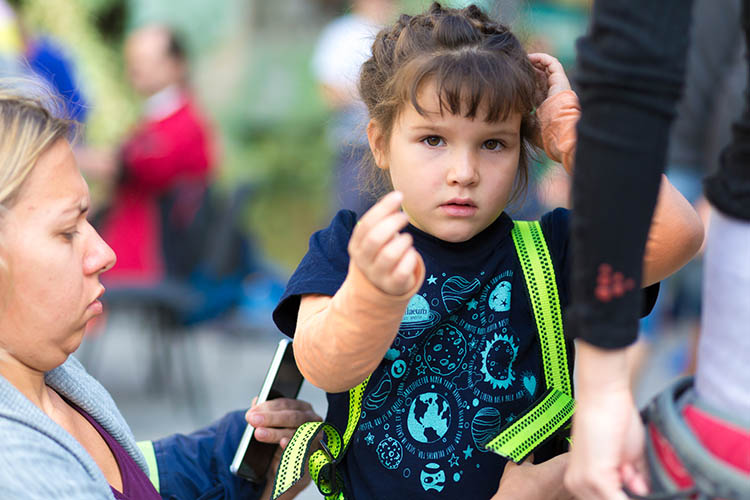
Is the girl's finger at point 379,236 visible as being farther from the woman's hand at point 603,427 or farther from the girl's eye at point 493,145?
the girl's eye at point 493,145

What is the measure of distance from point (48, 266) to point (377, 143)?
63cm

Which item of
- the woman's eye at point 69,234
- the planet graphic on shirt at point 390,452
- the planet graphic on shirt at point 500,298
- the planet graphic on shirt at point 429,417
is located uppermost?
the woman's eye at point 69,234

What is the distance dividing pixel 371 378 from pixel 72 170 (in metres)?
0.60

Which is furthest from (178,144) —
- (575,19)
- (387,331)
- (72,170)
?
(575,19)

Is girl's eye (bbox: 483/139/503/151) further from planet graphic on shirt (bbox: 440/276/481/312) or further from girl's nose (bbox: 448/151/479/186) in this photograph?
planet graphic on shirt (bbox: 440/276/481/312)

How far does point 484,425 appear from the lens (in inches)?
60.4

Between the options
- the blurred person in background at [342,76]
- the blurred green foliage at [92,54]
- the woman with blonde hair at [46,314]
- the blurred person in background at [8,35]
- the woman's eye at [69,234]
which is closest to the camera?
the woman with blonde hair at [46,314]

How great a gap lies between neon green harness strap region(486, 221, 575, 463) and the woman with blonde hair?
636 mm

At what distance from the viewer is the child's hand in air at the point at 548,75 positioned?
5.21 ft

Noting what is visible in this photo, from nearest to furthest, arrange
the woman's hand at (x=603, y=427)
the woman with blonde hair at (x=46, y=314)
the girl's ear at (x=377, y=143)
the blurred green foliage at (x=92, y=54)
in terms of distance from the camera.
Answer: the woman's hand at (x=603, y=427), the woman with blonde hair at (x=46, y=314), the girl's ear at (x=377, y=143), the blurred green foliage at (x=92, y=54)

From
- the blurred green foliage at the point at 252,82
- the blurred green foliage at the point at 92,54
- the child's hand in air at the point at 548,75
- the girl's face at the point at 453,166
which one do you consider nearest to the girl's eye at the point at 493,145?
the girl's face at the point at 453,166

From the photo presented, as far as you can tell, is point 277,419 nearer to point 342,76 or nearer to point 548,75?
point 548,75

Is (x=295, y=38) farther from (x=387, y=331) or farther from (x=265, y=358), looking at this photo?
(x=387, y=331)

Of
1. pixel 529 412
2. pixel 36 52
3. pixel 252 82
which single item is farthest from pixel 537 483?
pixel 252 82
